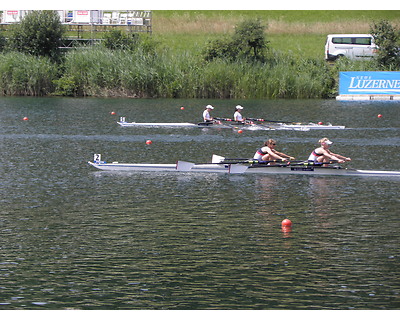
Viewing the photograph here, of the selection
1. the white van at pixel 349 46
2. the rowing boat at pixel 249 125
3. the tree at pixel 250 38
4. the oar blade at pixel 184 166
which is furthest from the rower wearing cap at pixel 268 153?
the white van at pixel 349 46

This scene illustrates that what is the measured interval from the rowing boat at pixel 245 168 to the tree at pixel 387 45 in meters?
36.0

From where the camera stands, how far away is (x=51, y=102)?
5356 centimetres

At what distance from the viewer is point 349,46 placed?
62.7 meters

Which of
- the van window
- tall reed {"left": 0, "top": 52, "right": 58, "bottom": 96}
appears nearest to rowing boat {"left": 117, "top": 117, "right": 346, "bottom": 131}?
tall reed {"left": 0, "top": 52, "right": 58, "bottom": 96}

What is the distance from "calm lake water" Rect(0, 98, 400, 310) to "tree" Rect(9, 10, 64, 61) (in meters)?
31.0

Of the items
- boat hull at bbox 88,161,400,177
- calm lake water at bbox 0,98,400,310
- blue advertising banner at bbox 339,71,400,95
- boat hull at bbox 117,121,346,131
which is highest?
blue advertising banner at bbox 339,71,400,95

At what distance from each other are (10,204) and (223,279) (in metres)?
8.95

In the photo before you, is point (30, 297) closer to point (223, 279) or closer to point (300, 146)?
point (223, 279)

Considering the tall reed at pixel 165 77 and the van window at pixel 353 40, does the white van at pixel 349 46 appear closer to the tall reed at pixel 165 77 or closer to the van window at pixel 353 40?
the van window at pixel 353 40

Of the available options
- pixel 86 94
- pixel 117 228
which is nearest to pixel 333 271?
pixel 117 228

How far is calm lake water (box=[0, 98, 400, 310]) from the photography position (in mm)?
13430

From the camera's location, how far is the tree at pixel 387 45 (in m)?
59.1

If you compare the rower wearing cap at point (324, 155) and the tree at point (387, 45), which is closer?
the rower wearing cap at point (324, 155)

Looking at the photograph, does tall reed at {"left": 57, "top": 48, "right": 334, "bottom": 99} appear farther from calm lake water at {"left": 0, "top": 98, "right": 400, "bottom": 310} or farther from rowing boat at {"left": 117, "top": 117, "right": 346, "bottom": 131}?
calm lake water at {"left": 0, "top": 98, "right": 400, "bottom": 310}
